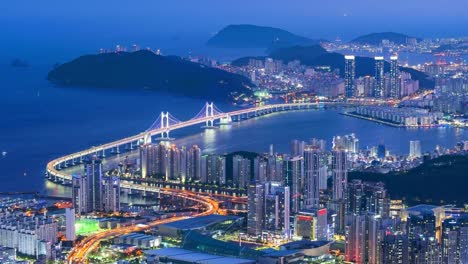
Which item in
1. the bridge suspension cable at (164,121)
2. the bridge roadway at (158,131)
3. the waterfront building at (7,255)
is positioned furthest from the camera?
the bridge suspension cable at (164,121)

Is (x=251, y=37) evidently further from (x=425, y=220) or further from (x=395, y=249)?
(x=395, y=249)

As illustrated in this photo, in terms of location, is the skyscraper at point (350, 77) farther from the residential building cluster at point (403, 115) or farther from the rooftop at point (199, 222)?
the rooftop at point (199, 222)

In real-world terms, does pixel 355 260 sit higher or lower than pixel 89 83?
lower

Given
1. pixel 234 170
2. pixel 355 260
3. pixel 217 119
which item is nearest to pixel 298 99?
pixel 217 119

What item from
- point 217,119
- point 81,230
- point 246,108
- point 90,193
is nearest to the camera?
point 81,230

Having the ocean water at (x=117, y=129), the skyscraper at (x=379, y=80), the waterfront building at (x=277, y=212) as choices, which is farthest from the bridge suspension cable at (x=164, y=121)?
the waterfront building at (x=277, y=212)

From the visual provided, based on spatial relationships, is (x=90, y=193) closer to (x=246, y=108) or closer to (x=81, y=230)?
(x=81, y=230)

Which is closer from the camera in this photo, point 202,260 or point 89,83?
point 202,260
